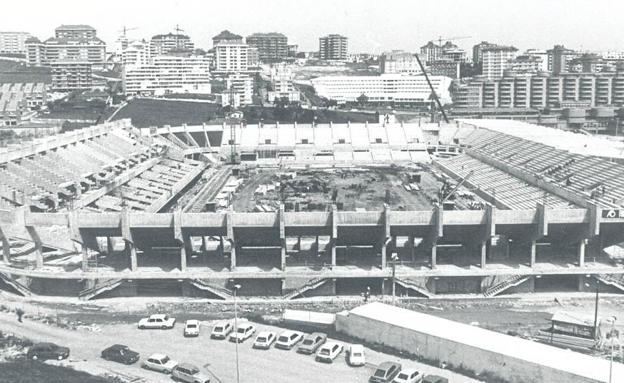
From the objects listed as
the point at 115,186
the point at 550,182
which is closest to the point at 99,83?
the point at 115,186

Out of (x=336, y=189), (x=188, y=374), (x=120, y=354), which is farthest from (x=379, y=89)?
(x=188, y=374)

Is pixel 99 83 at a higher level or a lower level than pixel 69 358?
higher

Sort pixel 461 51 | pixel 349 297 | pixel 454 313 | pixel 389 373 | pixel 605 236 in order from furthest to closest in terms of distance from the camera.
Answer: pixel 461 51 < pixel 605 236 < pixel 349 297 < pixel 454 313 < pixel 389 373

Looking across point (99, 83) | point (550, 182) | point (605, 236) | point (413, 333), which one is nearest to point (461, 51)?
point (99, 83)

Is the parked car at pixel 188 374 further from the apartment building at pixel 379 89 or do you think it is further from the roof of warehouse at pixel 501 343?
the apartment building at pixel 379 89

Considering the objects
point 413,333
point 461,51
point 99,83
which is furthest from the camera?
point 461,51

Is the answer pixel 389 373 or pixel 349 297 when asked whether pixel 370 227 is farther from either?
pixel 389 373

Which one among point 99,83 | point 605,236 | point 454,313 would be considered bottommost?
point 454,313

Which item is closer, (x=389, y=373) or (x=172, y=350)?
(x=389, y=373)
